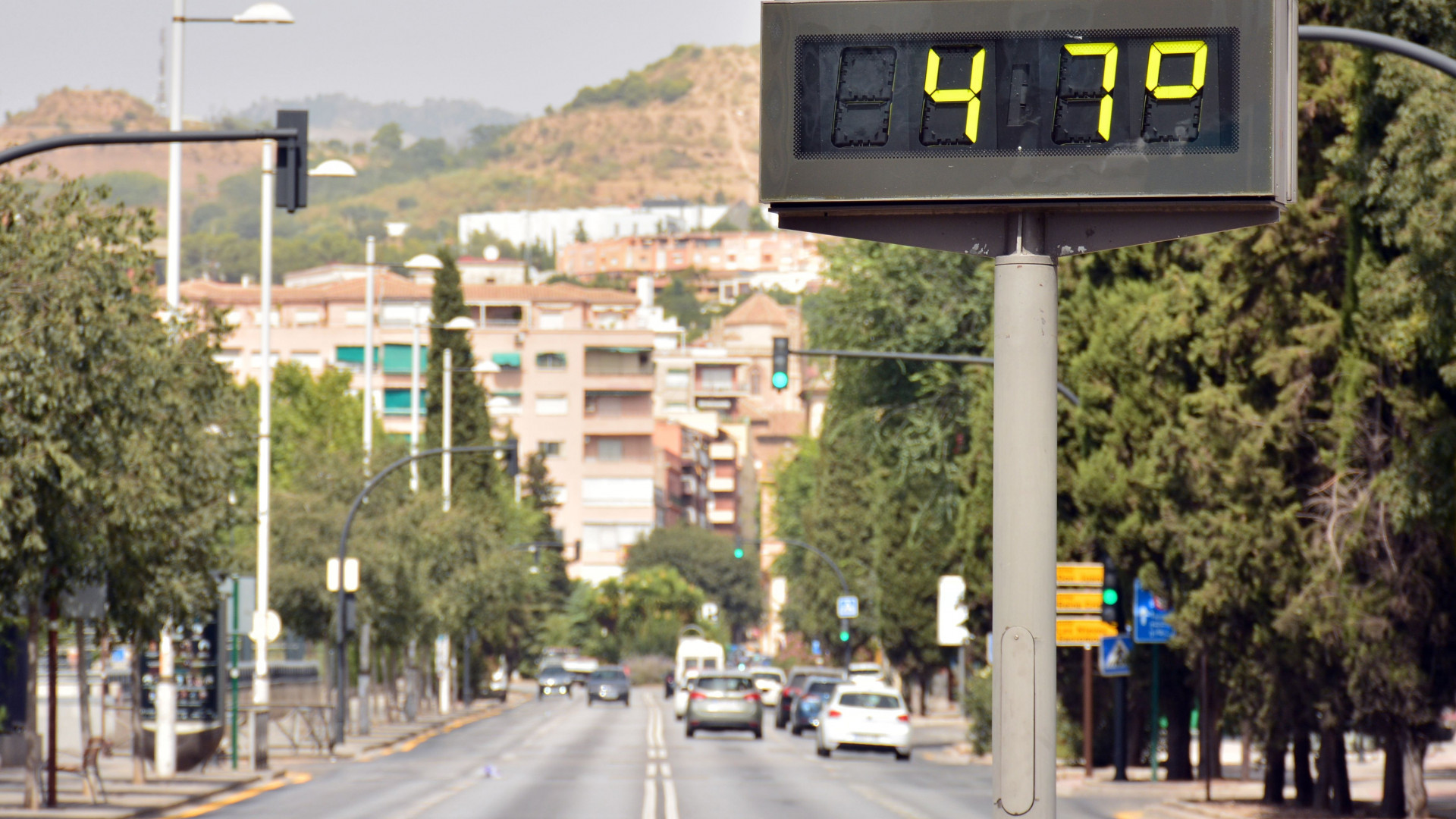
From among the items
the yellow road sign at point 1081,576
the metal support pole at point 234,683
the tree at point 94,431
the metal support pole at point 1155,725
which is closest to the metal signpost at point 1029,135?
the yellow road sign at point 1081,576

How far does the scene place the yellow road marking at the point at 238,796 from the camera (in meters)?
25.3

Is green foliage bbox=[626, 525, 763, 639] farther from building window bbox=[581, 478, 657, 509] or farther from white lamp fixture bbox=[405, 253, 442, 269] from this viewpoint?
white lamp fixture bbox=[405, 253, 442, 269]

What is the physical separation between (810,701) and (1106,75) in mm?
48751

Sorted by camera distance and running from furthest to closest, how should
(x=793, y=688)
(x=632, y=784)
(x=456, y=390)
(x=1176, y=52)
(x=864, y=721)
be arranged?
1. (x=456, y=390)
2. (x=793, y=688)
3. (x=864, y=721)
4. (x=632, y=784)
5. (x=1176, y=52)

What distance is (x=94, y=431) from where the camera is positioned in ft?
75.7

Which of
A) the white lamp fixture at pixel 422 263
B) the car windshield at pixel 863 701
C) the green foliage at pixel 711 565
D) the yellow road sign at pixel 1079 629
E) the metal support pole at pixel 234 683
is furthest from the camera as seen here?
the green foliage at pixel 711 565

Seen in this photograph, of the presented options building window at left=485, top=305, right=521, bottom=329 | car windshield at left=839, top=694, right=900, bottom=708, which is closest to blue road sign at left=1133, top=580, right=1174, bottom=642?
car windshield at left=839, top=694, right=900, bottom=708

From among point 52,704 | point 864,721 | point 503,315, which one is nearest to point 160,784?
point 52,704

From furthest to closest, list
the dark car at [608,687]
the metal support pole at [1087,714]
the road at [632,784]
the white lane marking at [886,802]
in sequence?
1. the dark car at [608,687]
2. the metal support pole at [1087,714]
3. the road at [632,784]
4. the white lane marking at [886,802]

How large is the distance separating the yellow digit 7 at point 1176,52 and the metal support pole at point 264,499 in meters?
27.7

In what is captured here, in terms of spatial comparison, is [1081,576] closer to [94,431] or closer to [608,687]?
[94,431]

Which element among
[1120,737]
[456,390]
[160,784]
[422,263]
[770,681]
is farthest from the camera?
[456,390]

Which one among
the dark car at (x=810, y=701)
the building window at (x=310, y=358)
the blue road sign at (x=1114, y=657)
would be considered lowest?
the dark car at (x=810, y=701)

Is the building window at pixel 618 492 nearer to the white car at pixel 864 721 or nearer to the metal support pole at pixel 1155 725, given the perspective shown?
the white car at pixel 864 721
